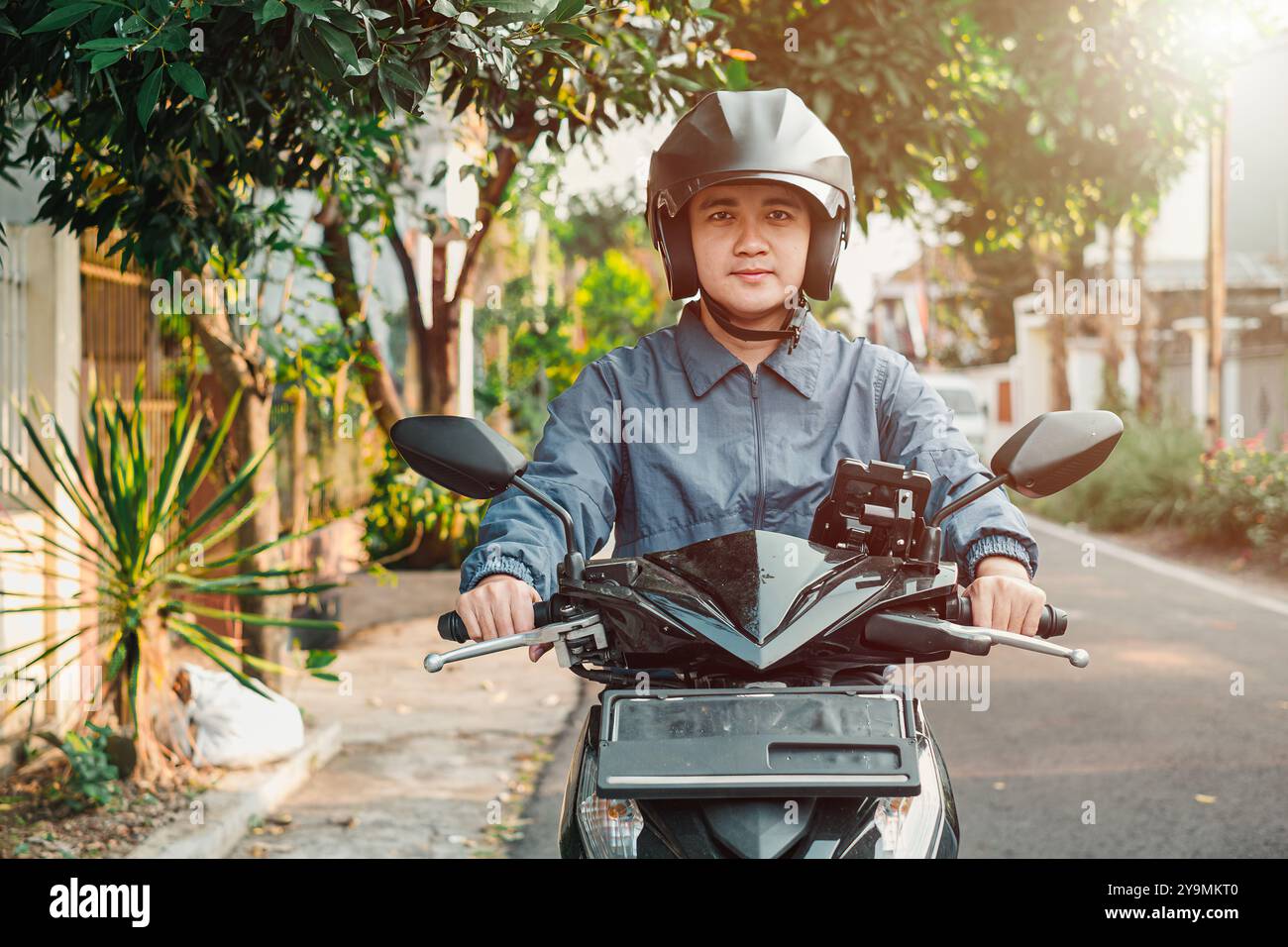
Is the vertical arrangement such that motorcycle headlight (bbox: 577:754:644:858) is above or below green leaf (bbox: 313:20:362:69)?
below

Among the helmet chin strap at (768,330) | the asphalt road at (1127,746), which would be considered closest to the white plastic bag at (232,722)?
the asphalt road at (1127,746)

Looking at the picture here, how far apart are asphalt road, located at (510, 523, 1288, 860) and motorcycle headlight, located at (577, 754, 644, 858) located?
7.33ft

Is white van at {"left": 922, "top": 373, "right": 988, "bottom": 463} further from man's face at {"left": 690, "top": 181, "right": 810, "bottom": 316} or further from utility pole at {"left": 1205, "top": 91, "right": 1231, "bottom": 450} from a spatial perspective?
man's face at {"left": 690, "top": 181, "right": 810, "bottom": 316}

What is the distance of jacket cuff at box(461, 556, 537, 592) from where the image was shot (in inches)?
84.3

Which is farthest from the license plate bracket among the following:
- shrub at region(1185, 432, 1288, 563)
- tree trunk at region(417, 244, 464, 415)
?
shrub at region(1185, 432, 1288, 563)

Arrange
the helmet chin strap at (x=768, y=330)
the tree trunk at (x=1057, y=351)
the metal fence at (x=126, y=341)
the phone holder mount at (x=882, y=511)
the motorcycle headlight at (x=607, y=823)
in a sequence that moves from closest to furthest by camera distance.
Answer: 1. the motorcycle headlight at (x=607, y=823)
2. the phone holder mount at (x=882, y=511)
3. the helmet chin strap at (x=768, y=330)
4. the metal fence at (x=126, y=341)
5. the tree trunk at (x=1057, y=351)

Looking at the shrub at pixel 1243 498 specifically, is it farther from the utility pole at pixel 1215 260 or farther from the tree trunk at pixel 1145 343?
the tree trunk at pixel 1145 343

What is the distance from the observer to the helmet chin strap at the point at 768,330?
101 inches

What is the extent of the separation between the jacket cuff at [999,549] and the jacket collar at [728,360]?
0.50 meters

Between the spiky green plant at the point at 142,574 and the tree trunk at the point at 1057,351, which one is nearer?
the spiky green plant at the point at 142,574

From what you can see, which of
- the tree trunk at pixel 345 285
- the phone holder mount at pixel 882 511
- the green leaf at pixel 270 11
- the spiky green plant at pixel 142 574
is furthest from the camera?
the tree trunk at pixel 345 285

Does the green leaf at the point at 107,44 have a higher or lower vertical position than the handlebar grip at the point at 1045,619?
higher

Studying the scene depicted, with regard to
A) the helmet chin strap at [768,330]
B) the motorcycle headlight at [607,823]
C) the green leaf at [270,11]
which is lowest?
the motorcycle headlight at [607,823]
